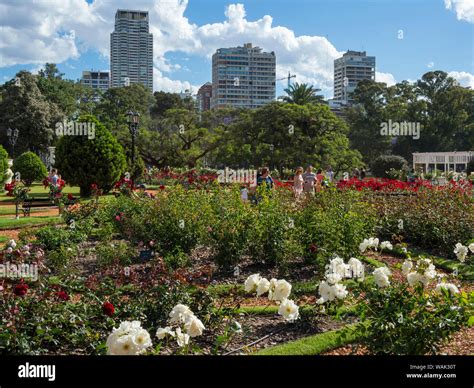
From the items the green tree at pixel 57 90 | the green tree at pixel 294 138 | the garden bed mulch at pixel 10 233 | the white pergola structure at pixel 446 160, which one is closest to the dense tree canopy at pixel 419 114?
the white pergola structure at pixel 446 160

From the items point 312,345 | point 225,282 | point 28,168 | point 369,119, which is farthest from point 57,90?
point 312,345

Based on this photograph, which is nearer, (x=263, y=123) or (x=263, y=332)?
(x=263, y=332)

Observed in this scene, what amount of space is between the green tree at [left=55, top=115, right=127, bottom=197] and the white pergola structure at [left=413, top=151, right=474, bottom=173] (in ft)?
69.0

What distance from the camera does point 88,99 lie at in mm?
37781

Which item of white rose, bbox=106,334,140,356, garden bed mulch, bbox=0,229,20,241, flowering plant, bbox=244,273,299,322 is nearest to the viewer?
white rose, bbox=106,334,140,356

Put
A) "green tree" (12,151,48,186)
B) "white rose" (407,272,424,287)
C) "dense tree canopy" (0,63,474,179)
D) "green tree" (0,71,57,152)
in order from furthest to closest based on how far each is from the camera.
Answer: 1. "green tree" (0,71,57,152)
2. "dense tree canopy" (0,63,474,179)
3. "green tree" (12,151,48,186)
4. "white rose" (407,272,424,287)

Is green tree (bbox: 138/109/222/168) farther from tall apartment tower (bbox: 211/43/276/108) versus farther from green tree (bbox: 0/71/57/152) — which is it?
tall apartment tower (bbox: 211/43/276/108)

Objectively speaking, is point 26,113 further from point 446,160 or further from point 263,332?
point 263,332

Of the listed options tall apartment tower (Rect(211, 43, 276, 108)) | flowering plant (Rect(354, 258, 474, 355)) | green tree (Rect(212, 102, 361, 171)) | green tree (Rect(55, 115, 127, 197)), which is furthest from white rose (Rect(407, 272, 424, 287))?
green tree (Rect(212, 102, 361, 171))

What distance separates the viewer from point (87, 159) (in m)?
15.2

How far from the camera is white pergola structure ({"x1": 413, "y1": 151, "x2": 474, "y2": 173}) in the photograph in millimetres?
32094

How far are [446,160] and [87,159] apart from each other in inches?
956
